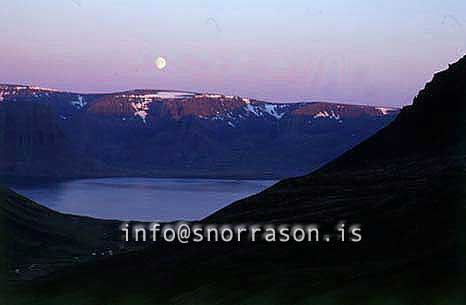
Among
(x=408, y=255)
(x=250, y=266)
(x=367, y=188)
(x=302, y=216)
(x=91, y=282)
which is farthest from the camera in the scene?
(x=367, y=188)

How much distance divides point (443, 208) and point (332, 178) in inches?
2989

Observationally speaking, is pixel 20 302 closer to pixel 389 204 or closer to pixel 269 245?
pixel 269 245

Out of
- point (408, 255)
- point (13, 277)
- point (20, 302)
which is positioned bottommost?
point (13, 277)

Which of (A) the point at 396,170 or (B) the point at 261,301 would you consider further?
(A) the point at 396,170

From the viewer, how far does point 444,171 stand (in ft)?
464

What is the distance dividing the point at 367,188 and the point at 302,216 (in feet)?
86.9

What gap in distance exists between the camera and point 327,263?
294 feet

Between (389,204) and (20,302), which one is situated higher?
(389,204)

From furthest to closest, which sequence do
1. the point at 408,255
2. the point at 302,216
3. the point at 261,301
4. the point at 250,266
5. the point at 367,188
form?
the point at 367,188, the point at 302,216, the point at 250,266, the point at 408,255, the point at 261,301

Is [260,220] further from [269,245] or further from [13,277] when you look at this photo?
[13,277]

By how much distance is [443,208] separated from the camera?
345 feet

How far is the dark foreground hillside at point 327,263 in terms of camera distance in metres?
66.9

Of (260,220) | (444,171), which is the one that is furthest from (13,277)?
(444,171)

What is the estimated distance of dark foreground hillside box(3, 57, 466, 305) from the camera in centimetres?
6688
